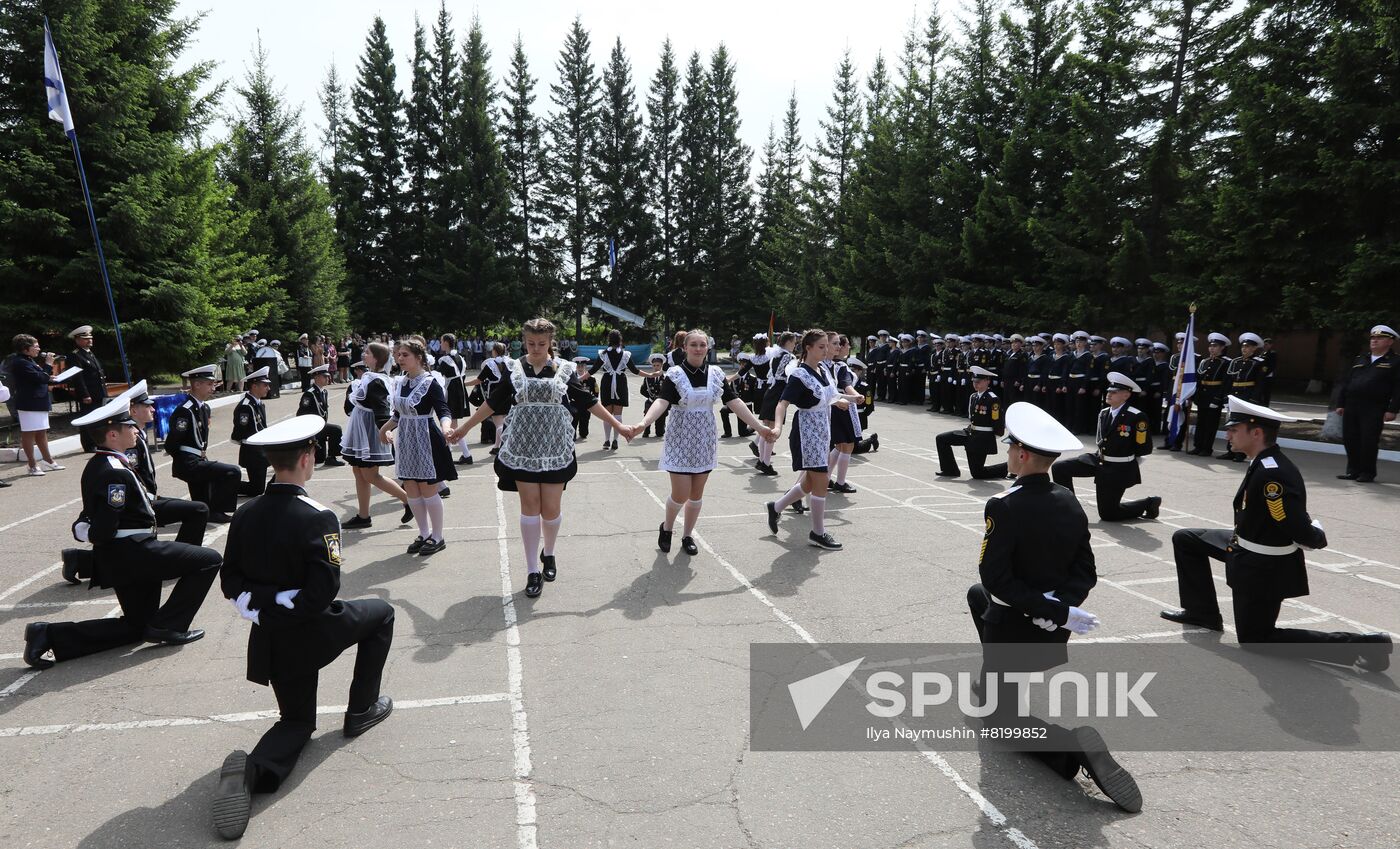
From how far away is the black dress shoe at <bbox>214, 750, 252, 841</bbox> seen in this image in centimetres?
341

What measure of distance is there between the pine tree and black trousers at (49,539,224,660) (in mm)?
52298

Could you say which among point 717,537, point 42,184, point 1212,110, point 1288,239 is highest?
point 1212,110

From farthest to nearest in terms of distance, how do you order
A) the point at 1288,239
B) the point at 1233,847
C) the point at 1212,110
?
1. the point at 1212,110
2. the point at 1288,239
3. the point at 1233,847

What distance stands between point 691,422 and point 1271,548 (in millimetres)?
4581

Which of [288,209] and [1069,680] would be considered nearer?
[1069,680]

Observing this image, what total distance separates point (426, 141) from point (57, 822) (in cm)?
5534

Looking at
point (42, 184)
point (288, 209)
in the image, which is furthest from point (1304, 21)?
point (288, 209)

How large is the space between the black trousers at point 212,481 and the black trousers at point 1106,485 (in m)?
9.78

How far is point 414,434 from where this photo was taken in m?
7.92

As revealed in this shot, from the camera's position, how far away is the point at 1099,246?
25.0 m

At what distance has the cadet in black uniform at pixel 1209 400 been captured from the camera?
47.4 ft

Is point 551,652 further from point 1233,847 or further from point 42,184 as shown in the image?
point 42,184

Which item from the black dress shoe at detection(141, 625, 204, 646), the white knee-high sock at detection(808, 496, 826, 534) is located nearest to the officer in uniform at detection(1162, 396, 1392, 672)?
the white knee-high sock at detection(808, 496, 826, 534)

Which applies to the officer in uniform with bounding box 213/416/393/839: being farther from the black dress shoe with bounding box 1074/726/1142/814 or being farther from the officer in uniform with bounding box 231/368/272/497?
the officer in uniform with bounding box 231/368/272/497
